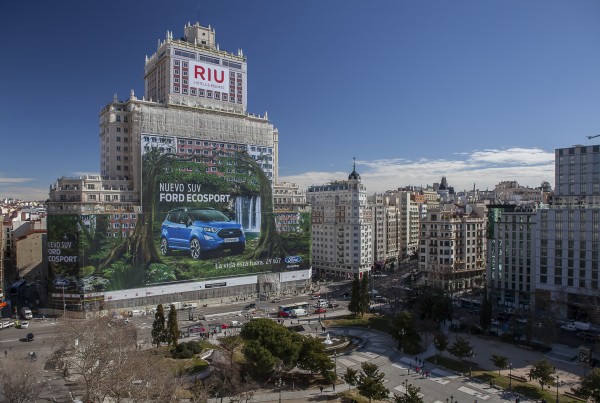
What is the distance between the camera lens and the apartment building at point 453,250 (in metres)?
83.9

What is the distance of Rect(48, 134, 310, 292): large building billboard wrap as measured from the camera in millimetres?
64312

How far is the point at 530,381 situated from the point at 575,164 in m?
41.1

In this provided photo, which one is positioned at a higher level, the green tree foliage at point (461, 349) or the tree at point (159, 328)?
the tree at point (159, 328)

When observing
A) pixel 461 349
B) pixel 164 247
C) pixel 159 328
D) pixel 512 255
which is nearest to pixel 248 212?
pixel 164 247

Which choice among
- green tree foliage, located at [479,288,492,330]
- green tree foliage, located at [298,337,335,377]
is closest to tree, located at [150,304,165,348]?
green tree foliage, located at [298,337,335,377]

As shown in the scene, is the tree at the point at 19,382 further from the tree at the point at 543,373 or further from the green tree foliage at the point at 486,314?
the green tree foliage at the point at 486,314

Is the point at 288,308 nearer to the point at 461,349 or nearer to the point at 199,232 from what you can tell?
the point at 199,232

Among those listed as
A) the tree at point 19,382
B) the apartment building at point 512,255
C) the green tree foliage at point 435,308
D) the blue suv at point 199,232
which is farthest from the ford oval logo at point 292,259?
the tree at point 19,382

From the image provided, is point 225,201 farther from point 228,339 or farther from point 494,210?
point 494,210

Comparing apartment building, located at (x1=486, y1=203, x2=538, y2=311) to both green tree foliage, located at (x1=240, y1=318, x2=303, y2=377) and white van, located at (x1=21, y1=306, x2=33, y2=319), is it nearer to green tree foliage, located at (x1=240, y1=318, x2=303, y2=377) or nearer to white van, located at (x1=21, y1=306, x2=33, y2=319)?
green tree foliage, located at (x1=240, y1=318, x2=303, y2=377)

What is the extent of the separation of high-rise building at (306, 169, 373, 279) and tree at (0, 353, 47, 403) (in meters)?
73.4

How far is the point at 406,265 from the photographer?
118312mm

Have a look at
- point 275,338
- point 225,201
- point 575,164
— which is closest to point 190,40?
point 225,201

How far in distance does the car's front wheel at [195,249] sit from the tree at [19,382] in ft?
135
